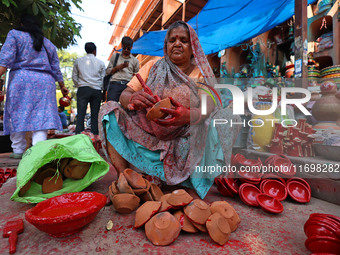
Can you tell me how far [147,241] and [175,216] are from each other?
0.18m

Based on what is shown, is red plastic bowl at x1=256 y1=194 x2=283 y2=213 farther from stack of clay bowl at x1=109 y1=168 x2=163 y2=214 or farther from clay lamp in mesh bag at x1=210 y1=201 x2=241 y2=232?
stack of clay bowl at x1=109 y1=168 x2=163 y2=214

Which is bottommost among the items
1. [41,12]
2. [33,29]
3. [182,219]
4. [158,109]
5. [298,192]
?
[298,192]

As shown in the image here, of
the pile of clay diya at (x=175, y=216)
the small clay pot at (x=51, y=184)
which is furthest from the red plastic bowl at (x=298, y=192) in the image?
the small clay pot at (x=51, y=184)

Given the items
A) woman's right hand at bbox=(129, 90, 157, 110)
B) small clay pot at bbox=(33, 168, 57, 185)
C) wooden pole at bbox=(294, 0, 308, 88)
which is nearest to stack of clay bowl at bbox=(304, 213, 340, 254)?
woman's right hand at bbox=(129, 90, 157, 110)

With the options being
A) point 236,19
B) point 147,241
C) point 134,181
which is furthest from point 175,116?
point 236,19

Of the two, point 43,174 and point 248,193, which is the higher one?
point 43,174

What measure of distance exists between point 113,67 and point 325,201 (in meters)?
3.40

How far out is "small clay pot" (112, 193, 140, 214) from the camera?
1.10 m

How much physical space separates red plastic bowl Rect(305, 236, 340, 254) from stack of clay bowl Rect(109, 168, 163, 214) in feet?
2.60

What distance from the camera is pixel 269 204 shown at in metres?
1.27

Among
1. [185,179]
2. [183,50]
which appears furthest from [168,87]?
[185,179]

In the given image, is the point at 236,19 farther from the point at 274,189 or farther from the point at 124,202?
the point at 124,202

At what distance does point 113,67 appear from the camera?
3494mm

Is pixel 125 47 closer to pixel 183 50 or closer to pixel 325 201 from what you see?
pixel 183 50
